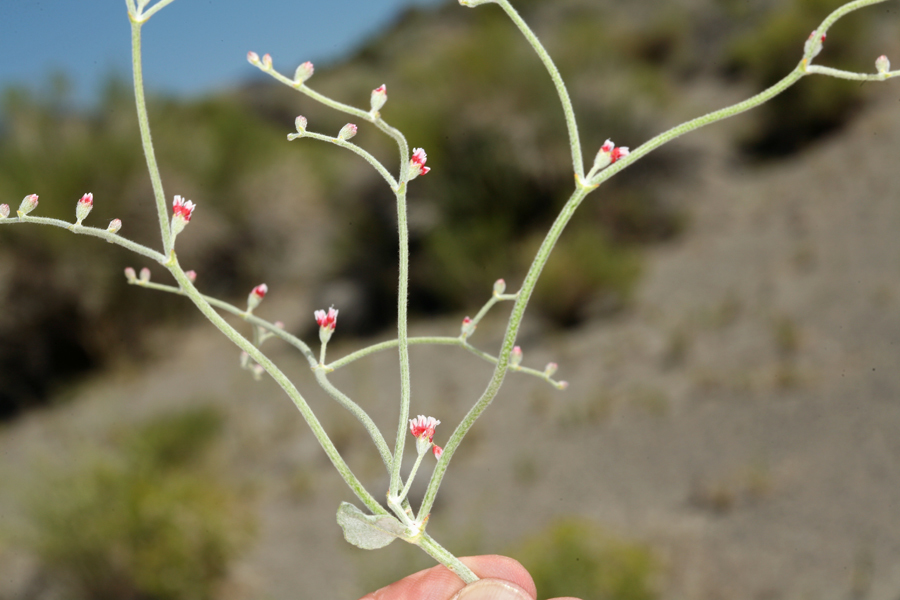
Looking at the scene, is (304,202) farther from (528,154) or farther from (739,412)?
(739,412)

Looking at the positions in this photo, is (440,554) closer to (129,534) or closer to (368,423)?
(368,423)

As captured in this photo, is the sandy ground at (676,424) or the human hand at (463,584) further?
the sandy ground at (676,424)

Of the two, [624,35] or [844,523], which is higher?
[624,35]

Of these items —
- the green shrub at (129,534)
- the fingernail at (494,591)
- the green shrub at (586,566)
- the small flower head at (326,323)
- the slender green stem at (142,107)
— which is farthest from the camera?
the green shrub at (129,534)

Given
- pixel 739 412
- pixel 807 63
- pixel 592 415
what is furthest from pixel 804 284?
pixel 807 63

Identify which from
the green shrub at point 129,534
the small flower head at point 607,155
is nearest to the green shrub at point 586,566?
the green shrub at point 129,534

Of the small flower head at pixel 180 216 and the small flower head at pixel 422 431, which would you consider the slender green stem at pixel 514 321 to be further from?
the small flower head at pixel 180 216
